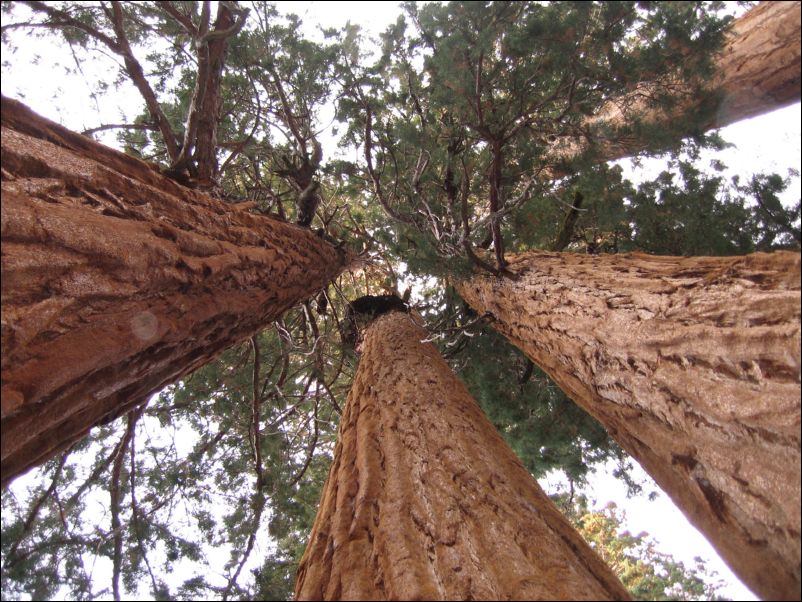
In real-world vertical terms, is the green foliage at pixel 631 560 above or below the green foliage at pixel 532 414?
below

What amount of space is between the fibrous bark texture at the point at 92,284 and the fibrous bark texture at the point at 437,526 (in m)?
1.01

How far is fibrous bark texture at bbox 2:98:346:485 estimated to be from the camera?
1.47 meters

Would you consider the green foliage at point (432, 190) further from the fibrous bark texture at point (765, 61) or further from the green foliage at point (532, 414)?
the fibrous bark texture at point (765, 61)

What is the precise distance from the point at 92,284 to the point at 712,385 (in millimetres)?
2198

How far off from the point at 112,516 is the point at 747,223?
5.84 metres

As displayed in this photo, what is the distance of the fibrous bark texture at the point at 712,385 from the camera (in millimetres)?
1388

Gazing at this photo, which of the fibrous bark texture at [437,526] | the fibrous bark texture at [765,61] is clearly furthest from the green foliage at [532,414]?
the fibrous bark texture at [437,526]

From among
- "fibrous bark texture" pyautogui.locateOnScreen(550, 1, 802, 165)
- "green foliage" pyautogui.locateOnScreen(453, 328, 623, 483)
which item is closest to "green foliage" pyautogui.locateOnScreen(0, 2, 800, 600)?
"green foliage" pyautogui.locateOnScreen(453, 328, 623, 483)

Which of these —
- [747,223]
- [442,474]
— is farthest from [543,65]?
[442,474]

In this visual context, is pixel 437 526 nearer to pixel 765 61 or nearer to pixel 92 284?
pixel 92 284

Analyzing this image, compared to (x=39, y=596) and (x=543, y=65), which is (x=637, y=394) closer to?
(x=543, y=65)

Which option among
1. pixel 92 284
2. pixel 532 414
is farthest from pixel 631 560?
pixel 92 284

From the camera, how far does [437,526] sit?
5.47 feet

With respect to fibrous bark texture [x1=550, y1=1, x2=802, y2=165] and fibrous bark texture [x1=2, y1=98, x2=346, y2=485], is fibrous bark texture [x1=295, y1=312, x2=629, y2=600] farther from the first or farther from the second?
fibrous bark texture [x1=550, y1=1, x2=802, y2=165]
